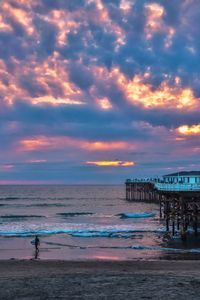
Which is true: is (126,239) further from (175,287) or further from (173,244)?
(175,287)

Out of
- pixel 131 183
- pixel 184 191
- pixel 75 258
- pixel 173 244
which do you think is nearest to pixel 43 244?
pixel 75 258

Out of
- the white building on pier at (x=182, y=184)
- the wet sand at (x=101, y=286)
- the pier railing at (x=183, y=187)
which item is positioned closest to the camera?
the wet sand at (x=101, y=286)

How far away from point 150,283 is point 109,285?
1.58m

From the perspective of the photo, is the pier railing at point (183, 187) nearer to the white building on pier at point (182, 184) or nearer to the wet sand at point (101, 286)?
the white building on pier at point (182, 184)

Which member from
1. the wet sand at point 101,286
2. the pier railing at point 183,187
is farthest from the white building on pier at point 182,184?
the wet sand at point 101,286

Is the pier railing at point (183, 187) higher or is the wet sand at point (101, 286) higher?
the pier railing at point (183, 187)

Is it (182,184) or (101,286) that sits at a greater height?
(182,184)

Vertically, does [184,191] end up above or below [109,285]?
above

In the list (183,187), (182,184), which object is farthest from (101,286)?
(182,184)

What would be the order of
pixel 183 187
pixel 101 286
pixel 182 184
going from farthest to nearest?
pixel 182 184 < pixel 183 187 < pixel 101 286

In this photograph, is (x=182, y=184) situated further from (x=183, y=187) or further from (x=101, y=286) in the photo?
(x=101, y=286)

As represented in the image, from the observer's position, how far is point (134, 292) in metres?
14.5

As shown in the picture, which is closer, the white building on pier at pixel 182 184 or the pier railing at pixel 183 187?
the pier railing at pixel 183 187

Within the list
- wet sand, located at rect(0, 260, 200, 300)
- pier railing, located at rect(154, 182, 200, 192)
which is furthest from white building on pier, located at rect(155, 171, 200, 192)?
wet sand, located at rect(0, 260, 200, 300)
